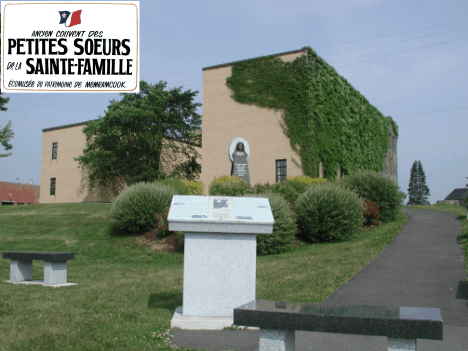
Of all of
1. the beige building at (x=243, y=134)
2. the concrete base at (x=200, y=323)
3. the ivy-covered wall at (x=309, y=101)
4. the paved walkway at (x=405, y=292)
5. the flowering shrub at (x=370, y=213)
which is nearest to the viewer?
the paved walkway at (x=405, y=292)

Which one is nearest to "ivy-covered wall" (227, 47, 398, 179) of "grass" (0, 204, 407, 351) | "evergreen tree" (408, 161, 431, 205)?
"grass" (0, 204, 407, 351)

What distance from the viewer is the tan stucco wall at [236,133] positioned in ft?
84.3

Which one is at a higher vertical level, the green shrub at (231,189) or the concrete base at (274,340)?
the green shrub at (231,189)

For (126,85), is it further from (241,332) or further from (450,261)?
(450,261)

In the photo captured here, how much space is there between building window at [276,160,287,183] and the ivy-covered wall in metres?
1.19

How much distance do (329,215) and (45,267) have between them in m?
9.16

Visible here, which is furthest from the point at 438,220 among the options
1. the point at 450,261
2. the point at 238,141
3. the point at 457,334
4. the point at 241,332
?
the point at 241,332

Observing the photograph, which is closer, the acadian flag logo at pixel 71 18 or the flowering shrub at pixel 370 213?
the acadian flag logo at pixel 71 18

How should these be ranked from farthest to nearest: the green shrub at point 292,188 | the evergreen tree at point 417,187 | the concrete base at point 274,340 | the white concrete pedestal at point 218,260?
the evergreen tree at point 417,187, the green shrub at point 292,188, the white concrete pedestal at point 218,260, the concrete base at point 274,340

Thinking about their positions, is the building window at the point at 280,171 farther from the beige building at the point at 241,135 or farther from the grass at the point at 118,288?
the grass at the point at 118,288

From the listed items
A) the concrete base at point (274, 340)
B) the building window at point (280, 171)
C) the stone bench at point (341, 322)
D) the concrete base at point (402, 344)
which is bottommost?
the concrete base at point (274, 340)

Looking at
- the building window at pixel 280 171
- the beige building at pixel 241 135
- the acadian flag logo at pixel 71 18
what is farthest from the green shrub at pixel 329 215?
the building window at pixel 280 171

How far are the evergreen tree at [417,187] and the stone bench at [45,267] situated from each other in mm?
76227

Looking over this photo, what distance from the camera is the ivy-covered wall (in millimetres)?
24953
